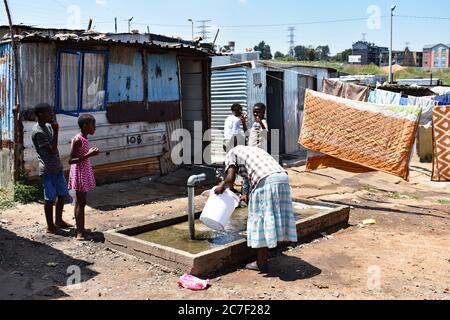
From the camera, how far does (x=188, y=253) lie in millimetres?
5016

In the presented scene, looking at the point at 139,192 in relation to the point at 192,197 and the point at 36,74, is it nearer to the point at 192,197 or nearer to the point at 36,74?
the point at 36,74

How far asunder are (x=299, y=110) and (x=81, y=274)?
1097cm

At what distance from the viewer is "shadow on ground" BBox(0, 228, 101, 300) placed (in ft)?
14.8

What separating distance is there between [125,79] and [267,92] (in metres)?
5.61

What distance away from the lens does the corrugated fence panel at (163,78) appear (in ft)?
33.4

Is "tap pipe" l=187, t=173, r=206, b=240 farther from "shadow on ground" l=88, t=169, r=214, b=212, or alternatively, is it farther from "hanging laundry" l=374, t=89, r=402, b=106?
"hanging laundry" l=374, t=89, r=402, b=106

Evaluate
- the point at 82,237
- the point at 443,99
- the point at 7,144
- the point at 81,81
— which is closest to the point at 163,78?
the point at 81,81

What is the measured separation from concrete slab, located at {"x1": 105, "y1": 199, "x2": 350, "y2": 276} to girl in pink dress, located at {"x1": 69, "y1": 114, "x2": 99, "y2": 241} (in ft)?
1.72

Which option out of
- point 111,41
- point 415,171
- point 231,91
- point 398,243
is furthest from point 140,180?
point 415,171

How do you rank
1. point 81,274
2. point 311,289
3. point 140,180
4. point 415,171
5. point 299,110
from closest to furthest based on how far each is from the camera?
point 311,289 < point 81,274 < point 140,180 < point 415,171 < point 299,110

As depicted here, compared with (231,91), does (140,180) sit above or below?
below

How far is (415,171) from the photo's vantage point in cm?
1291
